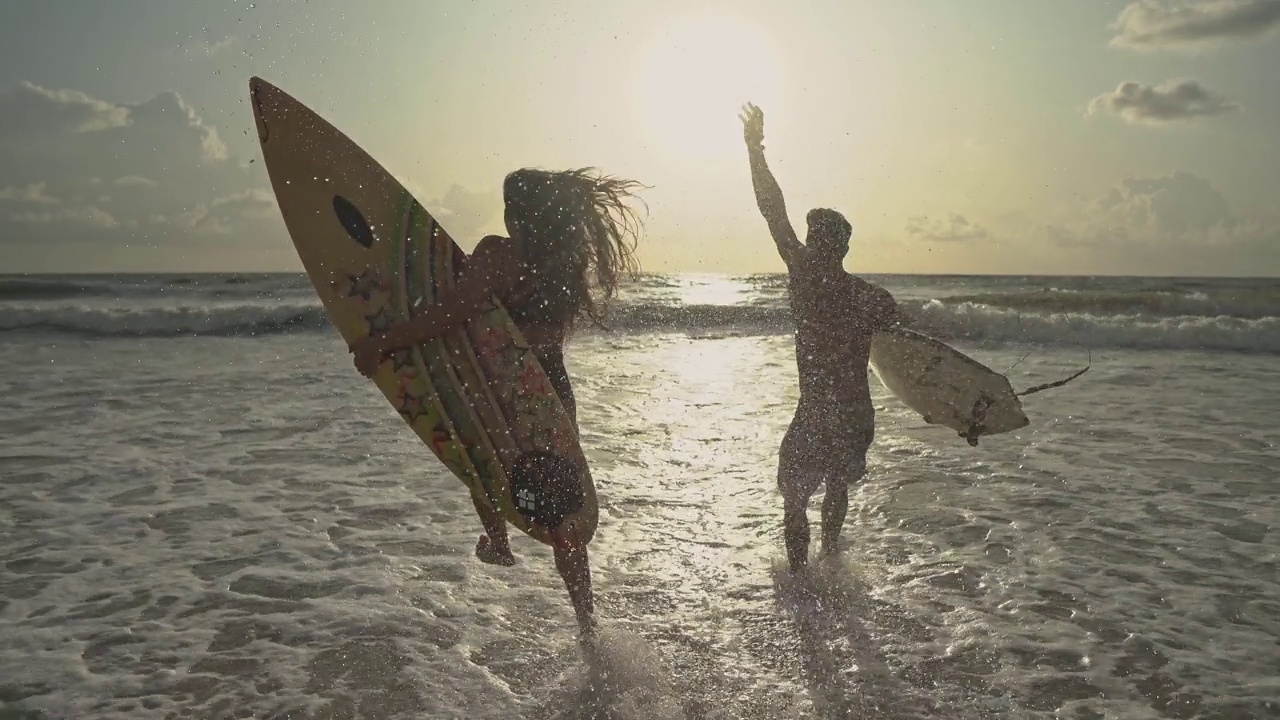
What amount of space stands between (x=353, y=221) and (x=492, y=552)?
1.80m

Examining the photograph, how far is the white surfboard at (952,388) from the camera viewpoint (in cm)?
520

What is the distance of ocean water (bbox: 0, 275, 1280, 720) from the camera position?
12.2 feet

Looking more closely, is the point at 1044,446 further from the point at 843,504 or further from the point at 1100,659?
the point at 1100,659

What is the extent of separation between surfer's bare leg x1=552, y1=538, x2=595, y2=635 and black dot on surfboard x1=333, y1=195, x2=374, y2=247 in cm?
181

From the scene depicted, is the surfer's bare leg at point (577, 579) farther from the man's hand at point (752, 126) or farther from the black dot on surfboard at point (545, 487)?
the man's hand at point (752, 126)

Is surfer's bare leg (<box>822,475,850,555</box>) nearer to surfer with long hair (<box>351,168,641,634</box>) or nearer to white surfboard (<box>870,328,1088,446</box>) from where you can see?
white surfboard (<box>870,328,1088,446</box>)

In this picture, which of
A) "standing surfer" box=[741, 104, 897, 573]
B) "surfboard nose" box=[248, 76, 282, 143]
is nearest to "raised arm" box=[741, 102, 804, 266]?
"standing surfer" box=[741, 104, 897, 573]

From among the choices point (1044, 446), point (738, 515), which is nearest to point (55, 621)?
point (738, 515)

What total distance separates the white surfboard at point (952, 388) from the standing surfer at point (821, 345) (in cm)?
41

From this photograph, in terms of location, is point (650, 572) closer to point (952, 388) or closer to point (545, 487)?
point (545, 487)

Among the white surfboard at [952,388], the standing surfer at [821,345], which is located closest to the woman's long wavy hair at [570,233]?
the standing surfer at [821,345]

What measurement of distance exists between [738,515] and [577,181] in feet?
9.29

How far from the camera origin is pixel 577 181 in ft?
13.4

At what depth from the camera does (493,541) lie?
432 centimetres
